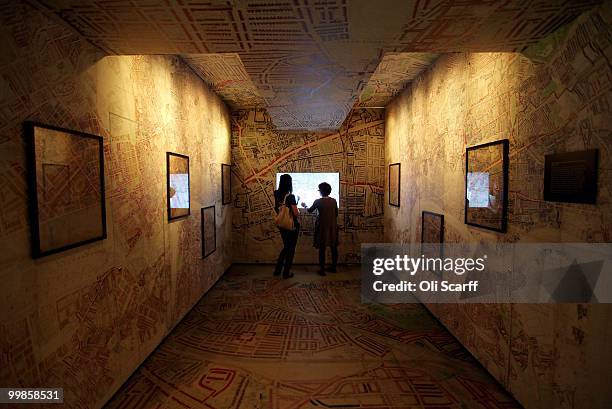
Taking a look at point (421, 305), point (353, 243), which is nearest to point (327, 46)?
point (421, 305)

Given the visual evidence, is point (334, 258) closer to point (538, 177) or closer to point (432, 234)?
point (432, 234)

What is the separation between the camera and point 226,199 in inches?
220

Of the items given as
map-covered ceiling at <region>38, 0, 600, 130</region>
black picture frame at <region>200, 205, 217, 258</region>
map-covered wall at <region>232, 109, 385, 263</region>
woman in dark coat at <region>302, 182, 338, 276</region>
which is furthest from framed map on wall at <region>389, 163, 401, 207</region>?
black picture frame at <region>200, 205, 217, 258</region>

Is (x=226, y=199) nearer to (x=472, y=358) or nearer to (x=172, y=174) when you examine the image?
(x=172, y=174)

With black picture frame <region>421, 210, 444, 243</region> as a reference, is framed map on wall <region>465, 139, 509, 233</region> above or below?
above

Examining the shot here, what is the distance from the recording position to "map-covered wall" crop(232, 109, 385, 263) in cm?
604

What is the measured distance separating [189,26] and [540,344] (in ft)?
9.22

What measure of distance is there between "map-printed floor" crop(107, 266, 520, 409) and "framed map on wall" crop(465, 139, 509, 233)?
123cm

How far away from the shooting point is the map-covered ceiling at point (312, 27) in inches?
62.8

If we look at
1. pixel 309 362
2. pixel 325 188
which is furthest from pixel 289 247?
pixel 309 362

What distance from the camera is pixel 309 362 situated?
9.18ft

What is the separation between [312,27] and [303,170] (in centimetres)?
431

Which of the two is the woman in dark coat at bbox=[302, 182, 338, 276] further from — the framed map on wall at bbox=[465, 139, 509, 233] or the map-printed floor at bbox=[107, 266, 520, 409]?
the framed map on wall at bbox=[465, 139, 509, 233]

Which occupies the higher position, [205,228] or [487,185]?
[487,185]
